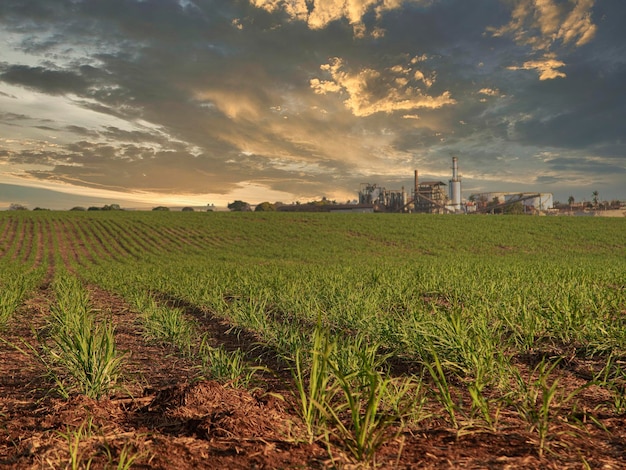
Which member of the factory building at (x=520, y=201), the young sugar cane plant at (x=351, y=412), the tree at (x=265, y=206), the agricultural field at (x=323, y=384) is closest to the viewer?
the young sugar cane plant at (x=351, y=412)

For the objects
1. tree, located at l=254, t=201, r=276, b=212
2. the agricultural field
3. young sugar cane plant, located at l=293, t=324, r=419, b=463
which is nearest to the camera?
young sugar cane plant, located at l=293, t=324, r=419, b=463

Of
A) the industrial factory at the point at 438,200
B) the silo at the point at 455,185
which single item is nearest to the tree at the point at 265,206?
the industrial factory at the point at 438,200

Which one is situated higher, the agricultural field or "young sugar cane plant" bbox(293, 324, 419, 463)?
"young sugar cane plant" bbox(293, 324, 419, 463)

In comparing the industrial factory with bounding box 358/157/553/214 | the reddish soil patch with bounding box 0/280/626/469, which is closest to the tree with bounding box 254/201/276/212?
the industrial factory with bounding box 358/157/553/214

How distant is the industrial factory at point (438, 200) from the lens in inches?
4018

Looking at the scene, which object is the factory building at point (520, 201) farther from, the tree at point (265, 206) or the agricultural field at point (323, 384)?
the agricultural field at point (323, 384)

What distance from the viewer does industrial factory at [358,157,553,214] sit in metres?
102

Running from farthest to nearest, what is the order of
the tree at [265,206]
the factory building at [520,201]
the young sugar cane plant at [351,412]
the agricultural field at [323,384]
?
the factory building at [520,201] < the tree at [265,206] < the agricultural field at [323,384] < the young sugar cane plant at [351,412]

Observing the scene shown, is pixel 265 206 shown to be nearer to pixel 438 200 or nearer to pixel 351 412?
pixel 438 200

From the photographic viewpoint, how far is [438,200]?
343 feet

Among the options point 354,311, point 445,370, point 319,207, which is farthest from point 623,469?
point 319,207

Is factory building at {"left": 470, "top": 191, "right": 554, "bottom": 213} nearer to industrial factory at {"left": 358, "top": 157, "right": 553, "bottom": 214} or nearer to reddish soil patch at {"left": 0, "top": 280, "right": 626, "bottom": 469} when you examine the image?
industrial factory at {"left": 358, "top": 157, "right": 553, "bottom": 214}

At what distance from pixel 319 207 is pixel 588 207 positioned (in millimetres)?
66858

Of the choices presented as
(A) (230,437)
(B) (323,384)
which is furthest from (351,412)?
(A) (230,437)
